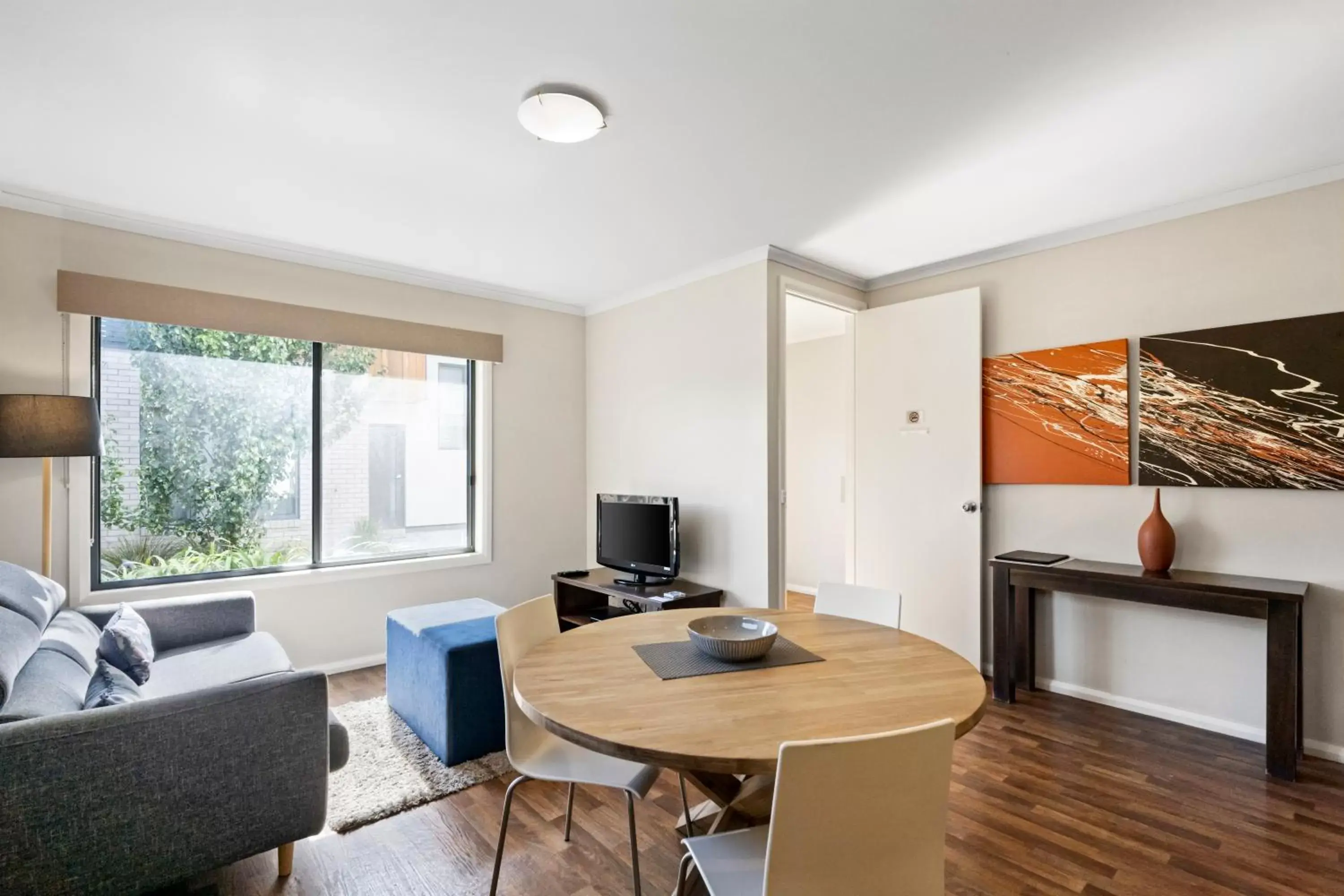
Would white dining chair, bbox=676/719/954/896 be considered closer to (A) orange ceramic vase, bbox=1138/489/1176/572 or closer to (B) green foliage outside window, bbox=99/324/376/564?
(A) orange ceramic vase, bbox=1138/489/1176/572

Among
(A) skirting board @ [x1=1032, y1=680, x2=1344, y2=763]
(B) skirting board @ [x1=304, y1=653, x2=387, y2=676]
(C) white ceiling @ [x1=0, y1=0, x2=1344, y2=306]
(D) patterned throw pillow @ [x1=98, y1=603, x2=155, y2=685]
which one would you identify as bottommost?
(B) skirting board @ [x1=304, y1=653, x2=387, y2=676]

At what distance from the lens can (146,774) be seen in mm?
1555

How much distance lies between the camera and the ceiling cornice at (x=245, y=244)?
113 inches

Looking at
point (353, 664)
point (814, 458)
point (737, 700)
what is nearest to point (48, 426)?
point (353, 664)

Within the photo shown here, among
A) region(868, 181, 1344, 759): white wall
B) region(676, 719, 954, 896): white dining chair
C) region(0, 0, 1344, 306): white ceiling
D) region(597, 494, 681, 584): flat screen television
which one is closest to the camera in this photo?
region(676, 719, 954, 896): white dining chair

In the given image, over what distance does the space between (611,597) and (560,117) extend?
277cm

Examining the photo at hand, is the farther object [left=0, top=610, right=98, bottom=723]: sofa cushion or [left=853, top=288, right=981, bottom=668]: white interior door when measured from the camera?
[left=853, top=288, right=981, bottom=668]: white interior door

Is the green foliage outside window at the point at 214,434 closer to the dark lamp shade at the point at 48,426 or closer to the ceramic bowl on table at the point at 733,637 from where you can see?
the dark lamp shade at the point at 48,426

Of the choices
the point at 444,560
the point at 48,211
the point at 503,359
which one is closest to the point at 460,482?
the point at 444,560

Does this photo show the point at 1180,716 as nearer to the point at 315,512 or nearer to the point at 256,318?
the point at 315,512

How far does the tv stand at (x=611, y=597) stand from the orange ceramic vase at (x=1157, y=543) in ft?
7.07

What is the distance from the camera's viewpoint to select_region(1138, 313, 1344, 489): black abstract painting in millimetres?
2594

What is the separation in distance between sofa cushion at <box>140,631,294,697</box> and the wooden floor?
0.72 metres

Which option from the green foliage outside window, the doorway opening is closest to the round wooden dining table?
the green foliage outside window
